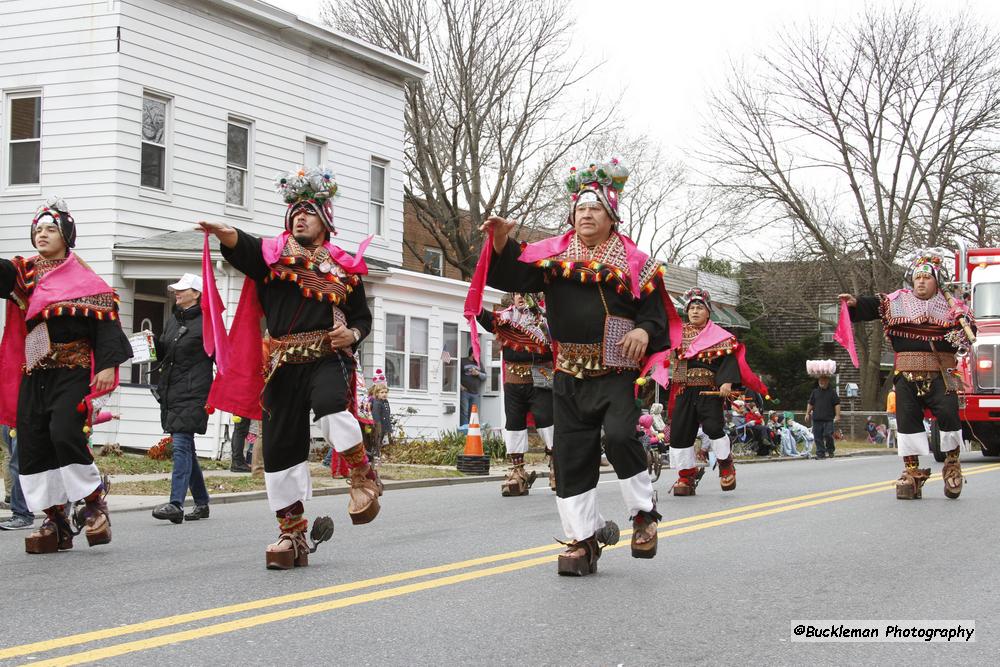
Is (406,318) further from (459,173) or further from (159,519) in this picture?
(159,519)

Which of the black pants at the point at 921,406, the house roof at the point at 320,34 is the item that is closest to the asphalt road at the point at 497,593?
the black pants at the point at 921,406

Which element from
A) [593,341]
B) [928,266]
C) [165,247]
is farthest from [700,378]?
[165,247]

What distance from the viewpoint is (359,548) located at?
328 inches

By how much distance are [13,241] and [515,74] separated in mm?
16182

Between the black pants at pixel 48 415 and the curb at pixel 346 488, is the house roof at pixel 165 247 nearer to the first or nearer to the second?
the curb at pixel 346 488

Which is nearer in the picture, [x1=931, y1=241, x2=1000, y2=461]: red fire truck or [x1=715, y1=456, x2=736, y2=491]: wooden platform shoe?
[x1=715, y1=456, x2=736, y2=491]: wooden platform shoe

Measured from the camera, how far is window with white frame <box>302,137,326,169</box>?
24484mm

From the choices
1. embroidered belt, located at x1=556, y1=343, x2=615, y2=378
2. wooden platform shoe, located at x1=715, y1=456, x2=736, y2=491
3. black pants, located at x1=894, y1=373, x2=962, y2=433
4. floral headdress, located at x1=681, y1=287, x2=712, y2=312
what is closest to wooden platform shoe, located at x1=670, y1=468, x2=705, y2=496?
wooden platform shoe, located at x1=715, y1=456, x2=736, y2=491

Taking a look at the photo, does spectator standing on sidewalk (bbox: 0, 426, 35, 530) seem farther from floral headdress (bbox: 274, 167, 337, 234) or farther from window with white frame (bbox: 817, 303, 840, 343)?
window with white frame (bbox: 817, 303, 840, 343)

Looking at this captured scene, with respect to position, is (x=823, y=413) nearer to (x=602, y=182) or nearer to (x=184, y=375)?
(x=184, y=375)

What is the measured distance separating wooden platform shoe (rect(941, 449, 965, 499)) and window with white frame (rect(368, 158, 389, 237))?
16.0m

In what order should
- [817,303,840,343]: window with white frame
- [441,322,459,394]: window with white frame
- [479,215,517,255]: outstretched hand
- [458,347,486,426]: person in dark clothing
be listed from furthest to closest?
1. [817,303,840,343]: window with white frame
2. [441,322,459,394]: window with white frame
3. [458,347,486,426]: person in dark clothing
4. [479,215,517,255]: outstretched hand

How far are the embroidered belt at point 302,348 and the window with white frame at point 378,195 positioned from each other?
62.7ft

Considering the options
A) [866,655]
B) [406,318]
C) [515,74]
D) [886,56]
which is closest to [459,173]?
[515,74]
